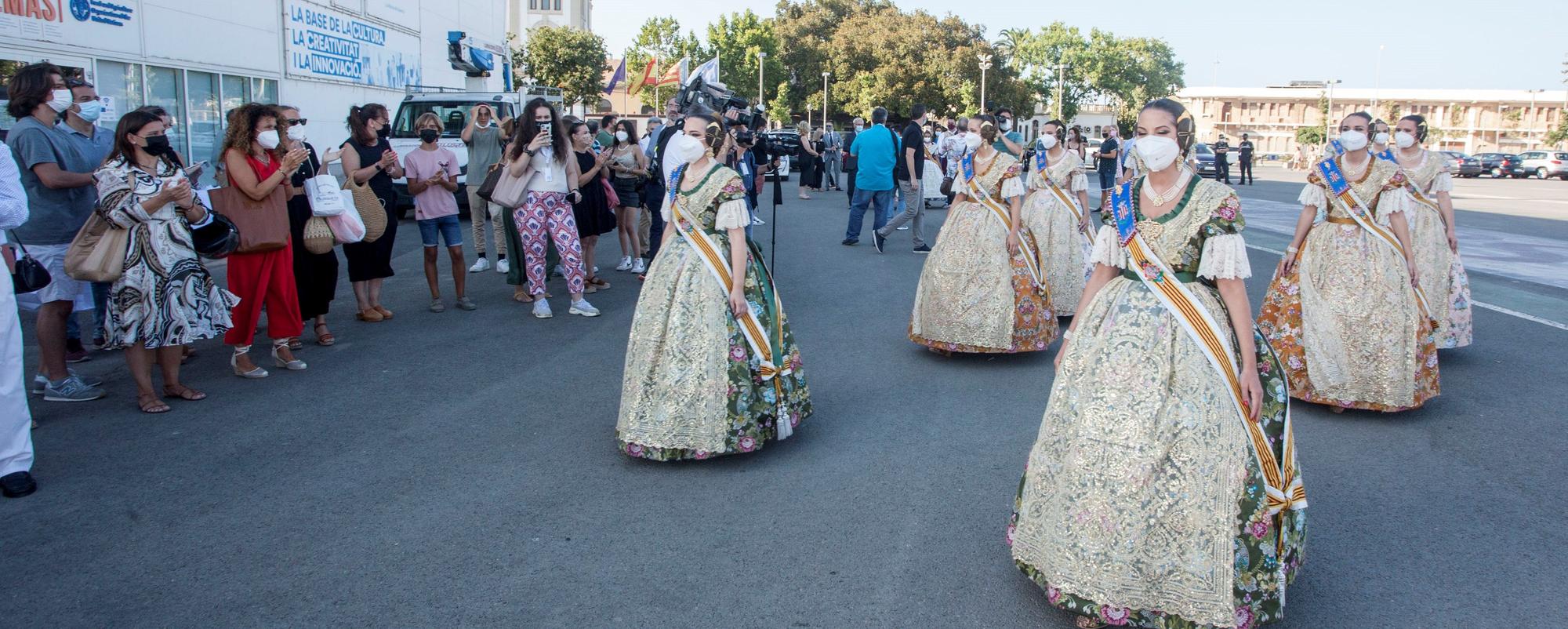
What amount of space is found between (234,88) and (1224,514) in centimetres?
1763

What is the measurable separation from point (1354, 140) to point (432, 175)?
6.89 metres

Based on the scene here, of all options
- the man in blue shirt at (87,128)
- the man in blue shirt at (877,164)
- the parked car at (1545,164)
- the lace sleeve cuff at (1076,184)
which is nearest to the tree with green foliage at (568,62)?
the man in blue shirt at (877,164)

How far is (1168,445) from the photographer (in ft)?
10.8

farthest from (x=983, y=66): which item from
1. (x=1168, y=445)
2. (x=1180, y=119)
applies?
(x=1168, y=445)

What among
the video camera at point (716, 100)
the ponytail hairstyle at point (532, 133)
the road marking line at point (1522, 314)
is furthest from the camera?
the video camera at point (716, 100)

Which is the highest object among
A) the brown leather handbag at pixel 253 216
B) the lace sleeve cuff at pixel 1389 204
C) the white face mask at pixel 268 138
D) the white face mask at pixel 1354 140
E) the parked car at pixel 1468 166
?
the parked car at pixel 1468 166

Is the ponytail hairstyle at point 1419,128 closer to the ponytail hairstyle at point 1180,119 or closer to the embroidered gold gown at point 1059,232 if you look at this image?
the embroidered gold gown at point 1059,232

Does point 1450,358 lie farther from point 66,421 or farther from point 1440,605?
point 66,421

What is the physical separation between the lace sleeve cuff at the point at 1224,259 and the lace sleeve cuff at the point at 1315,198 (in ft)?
10.7

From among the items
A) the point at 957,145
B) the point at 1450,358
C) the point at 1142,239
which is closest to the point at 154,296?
the point at 1142,239

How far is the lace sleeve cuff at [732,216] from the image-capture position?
17.0ft

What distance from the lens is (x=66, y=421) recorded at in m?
5.82

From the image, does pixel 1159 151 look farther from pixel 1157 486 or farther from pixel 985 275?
pixel 985 275

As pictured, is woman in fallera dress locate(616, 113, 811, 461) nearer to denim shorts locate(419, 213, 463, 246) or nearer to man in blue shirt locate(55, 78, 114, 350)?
man in blue shirt locate(55, 78, 114, 350)
